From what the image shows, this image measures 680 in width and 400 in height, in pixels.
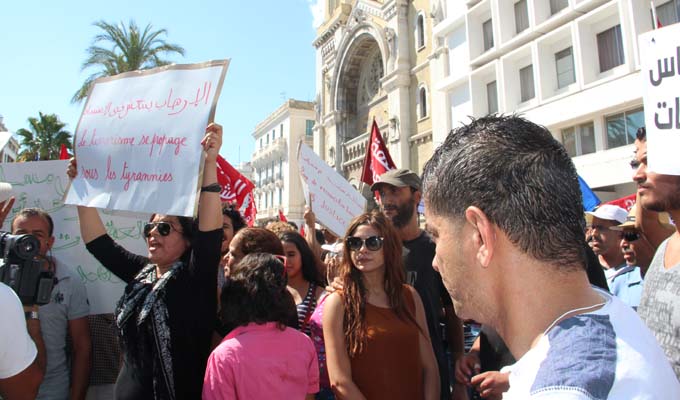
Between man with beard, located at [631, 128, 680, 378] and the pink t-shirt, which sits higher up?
man with beard, located at [631, 128, 680, 378]

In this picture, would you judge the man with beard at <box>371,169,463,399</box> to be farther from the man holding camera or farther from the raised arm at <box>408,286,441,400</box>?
the man holding camera

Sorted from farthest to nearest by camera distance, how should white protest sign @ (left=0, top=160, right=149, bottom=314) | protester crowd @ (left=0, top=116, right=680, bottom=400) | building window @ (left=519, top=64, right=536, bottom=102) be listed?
1. building window @ (left=519, top=64, right=536, bottom=102)
2. white protest sign @ (left=0, top=160, right=149, bottom=314)
3. protester crowd @ (left=0, top=116, right=680, bottom=400)

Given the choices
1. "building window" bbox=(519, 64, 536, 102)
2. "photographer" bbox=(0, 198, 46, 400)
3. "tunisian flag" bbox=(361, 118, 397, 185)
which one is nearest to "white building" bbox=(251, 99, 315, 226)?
"building window" bbox=(519, 64, 536, 102)

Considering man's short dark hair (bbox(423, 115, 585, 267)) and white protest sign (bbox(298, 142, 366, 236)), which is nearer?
man's short dark hair (bbox(423, 115, 585, 267))

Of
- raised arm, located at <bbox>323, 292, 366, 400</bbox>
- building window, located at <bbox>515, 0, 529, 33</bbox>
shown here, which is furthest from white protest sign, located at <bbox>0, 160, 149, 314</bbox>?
building window, located at <bbox>515, 0, 529, 33</bbox>

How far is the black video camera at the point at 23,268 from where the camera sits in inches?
73.5

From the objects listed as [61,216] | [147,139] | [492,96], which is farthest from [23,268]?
[492,96]

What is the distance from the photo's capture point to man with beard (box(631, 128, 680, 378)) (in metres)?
1.80

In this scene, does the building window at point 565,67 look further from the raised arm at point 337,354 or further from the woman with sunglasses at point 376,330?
the raised arm at point 337,354

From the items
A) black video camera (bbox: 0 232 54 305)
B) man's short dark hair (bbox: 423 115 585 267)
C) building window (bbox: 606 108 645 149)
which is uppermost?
building window (bbox: 606 108 645 149)

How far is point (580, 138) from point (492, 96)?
4422 mm

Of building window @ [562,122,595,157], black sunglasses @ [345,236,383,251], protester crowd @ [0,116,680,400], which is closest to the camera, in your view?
protester crowd @ [0,116,680,400]

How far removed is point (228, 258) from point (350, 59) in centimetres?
2837

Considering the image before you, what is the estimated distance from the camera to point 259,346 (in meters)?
2.28
